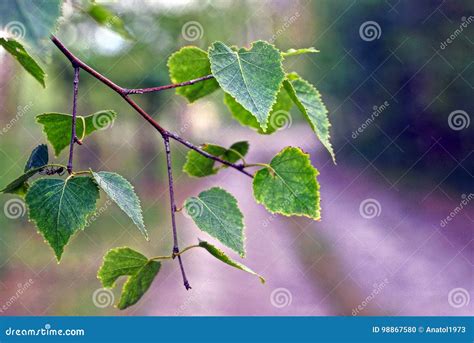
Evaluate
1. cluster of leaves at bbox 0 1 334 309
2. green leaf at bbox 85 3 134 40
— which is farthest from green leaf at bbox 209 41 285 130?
green leaf at bbox 85 3 134 40

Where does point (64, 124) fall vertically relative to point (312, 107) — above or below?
below

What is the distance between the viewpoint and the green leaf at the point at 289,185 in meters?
0.48

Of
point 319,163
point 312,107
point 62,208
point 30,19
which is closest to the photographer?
point 30,19

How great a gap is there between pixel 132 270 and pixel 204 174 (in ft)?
0.45

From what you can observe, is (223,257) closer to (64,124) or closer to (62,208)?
(62,208)

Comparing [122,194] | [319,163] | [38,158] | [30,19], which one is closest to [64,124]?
[38,158]

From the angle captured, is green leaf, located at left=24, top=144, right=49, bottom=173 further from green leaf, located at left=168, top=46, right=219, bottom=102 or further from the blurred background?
the blurred background

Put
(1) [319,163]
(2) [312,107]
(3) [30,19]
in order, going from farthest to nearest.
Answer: (1) [319,163]
(2) [312,107]
(3) [30,19]

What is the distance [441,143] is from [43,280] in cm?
423

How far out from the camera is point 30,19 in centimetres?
28

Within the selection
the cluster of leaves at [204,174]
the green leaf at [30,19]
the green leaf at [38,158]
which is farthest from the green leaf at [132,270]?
the green leaf at [30,19]

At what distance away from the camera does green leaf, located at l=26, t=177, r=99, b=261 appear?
403 millimetres

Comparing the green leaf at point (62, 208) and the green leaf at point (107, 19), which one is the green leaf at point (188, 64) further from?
the green leaf at point (62, 208)

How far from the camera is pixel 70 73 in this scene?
4.51m
